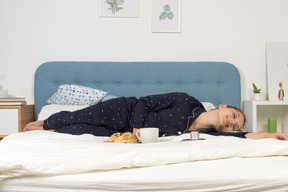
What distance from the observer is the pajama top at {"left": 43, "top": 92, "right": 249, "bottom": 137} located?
2.10 meters

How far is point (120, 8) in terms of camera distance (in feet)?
10.00

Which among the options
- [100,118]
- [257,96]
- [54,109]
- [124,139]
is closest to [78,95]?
[54,109]

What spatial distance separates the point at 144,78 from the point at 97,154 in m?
1.80

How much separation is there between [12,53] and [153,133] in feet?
6.53

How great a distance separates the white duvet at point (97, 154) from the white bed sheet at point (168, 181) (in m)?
0.03

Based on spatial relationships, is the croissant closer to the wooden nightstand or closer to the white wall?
the wooden nightstand

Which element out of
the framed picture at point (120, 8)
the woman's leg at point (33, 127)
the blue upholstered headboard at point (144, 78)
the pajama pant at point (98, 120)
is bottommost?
the woman's leg at point (33, 127)

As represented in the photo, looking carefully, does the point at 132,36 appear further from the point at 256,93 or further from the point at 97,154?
the point at 97,154

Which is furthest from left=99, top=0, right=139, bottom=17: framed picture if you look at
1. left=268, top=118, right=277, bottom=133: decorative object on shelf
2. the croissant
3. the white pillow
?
the croissant

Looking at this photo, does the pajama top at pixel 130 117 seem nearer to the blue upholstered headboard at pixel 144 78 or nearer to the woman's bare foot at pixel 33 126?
the woman's bare foot at pixel 33 126

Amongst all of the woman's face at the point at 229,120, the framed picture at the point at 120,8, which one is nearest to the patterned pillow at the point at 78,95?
the framed picture at the point at 120,8

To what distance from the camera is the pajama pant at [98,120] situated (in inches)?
81.7

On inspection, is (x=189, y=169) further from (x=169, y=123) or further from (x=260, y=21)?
(x=260, y=21)

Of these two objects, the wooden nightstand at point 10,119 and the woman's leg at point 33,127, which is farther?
the wooden nightstand at point 10,119
